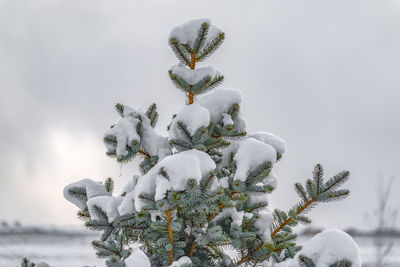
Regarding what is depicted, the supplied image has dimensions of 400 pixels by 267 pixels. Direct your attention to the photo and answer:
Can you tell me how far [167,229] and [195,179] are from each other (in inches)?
18.2

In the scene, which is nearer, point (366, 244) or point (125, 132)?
point (125, 132)

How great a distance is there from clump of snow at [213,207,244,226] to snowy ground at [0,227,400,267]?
8554mm

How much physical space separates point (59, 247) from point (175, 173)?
12.7 metres

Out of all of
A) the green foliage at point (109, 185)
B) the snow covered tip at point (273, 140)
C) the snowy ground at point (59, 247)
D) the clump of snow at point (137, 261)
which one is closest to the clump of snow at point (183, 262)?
the clump of snow at point (137, 261)

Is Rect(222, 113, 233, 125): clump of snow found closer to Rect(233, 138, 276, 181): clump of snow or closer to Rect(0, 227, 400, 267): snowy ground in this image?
Rect(233, 138, 276, 181): clump of snow

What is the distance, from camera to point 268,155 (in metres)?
1.80

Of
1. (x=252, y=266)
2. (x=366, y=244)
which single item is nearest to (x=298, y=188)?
(x=252, y=266)

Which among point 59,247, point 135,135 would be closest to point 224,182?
point 135,135

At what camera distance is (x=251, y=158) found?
1.81 metres

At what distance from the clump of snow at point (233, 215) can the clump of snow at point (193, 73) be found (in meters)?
0.82

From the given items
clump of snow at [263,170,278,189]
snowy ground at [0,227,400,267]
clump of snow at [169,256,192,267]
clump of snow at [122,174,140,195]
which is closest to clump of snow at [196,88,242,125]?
clump of snow at [263,170,278,189]

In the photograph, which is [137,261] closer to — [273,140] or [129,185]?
[129,185]

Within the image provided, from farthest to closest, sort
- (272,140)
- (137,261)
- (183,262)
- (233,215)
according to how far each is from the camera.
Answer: (272,140) < (233,215) < (183,262) < (137,261)

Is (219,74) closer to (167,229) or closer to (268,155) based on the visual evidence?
(268,155)
